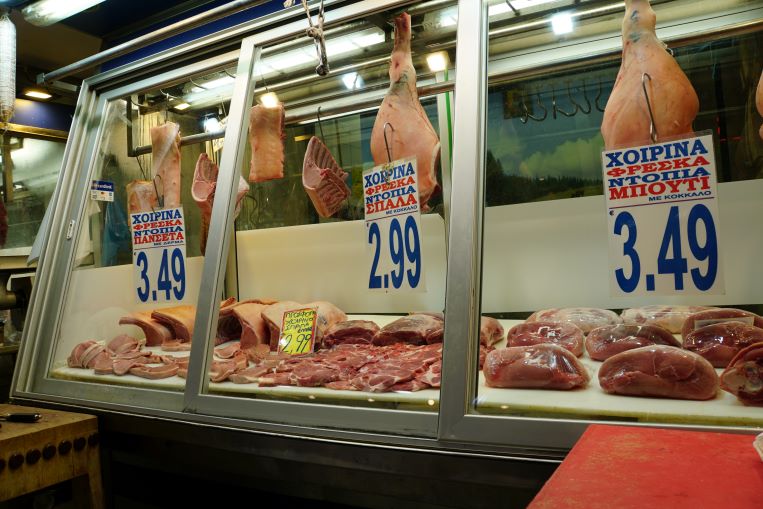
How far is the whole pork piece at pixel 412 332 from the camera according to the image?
308 cm

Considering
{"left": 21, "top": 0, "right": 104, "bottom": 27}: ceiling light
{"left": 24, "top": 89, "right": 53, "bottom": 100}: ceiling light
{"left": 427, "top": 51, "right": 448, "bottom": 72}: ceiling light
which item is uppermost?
{"left": 24, "top": 89, "right": 53, "bottom": 100}: ceiling light

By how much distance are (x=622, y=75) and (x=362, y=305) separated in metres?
2.19

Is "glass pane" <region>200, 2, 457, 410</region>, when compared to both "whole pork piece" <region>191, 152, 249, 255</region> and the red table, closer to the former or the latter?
"whole pork piece" <region>191, 152, 249, 255</region>

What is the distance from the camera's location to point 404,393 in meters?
2.23

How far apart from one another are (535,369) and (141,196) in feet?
8.31

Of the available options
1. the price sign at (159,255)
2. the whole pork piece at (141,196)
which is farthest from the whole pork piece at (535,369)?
the whole pork piece at (141,196)

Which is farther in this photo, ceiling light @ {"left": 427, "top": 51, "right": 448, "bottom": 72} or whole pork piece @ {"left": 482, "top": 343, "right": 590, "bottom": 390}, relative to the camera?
ceiling light @ {"left": 427, "top": 51, "right": 448, "bottom": 72}

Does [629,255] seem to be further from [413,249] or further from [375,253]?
[375,253]

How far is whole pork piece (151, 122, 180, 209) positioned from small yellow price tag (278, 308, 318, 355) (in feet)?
3.22

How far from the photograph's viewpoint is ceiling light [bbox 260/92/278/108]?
128 inches

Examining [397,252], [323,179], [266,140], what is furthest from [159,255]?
[397,252]

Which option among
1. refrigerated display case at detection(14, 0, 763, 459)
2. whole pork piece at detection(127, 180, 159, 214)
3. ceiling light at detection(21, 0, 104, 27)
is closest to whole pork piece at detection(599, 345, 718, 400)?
refrigerated display case at detection(14, 0, 763, 459)

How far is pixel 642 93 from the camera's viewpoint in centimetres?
221

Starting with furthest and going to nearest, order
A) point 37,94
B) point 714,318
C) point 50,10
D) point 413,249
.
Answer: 1. point 37,94
2. point 50,10
3. point 413,249
4. point 714,318
